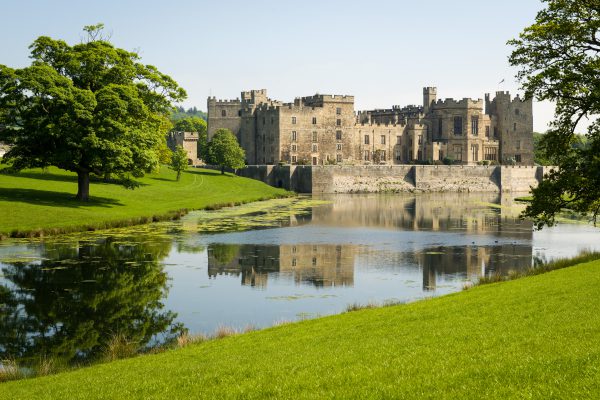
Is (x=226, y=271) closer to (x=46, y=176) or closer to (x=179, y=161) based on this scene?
(x=46, y=176)

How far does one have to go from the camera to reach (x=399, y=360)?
514 inches

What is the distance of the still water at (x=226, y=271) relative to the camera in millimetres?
22234

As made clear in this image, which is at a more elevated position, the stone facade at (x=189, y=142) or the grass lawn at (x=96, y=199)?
the stone facade at (x=189, y=142)

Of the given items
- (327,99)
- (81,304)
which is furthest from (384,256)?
(327,99)

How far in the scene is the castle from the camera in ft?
382

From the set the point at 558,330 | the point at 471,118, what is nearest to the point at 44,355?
the point at 558,330

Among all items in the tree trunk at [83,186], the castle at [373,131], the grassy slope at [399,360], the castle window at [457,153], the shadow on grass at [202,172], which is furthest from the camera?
the castle window at [457,153]

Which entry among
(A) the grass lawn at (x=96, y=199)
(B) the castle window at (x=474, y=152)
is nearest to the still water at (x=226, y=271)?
(A) the grass lawn at (x=96, y=199)

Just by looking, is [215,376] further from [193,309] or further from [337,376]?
[193,309]

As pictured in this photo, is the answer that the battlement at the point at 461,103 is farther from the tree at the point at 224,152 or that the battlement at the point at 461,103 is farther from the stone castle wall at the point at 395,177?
the tree at the point at 224,152

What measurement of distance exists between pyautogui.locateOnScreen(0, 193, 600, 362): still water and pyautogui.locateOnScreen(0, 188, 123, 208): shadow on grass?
6858 millimetres

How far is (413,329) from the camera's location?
1634 centimetres

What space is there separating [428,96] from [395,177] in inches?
1117

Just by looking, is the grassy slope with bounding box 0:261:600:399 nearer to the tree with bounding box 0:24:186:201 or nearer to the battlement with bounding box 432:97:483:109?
the tree with bounding box 0:24:186:201
